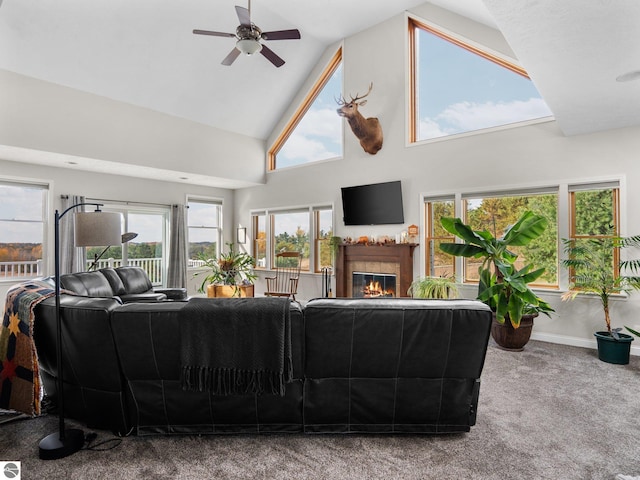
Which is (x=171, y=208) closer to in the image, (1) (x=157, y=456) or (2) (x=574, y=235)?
(1) (x=157, y=456)

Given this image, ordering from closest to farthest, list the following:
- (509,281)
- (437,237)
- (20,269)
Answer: (509,281) < (437,237) < (20,269)

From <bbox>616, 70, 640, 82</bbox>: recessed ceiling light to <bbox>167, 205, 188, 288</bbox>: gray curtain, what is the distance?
7189 mm

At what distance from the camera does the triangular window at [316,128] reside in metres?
7.29

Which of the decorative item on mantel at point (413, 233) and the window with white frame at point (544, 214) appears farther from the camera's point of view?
the decorative item on mantel at point (413, 233)

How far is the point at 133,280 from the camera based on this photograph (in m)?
5.61

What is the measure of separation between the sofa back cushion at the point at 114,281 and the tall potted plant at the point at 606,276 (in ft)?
18.7

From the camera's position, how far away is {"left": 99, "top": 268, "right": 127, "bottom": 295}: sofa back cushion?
17.2 ft

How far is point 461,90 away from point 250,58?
3538 millimetres

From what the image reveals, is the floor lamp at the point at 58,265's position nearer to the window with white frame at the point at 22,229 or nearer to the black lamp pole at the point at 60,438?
the black lamp pole at the point at 60,438

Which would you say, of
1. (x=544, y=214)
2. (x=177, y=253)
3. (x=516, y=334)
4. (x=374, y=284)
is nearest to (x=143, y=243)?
(x=177, y=253)

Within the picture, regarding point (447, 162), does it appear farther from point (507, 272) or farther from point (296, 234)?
point (296, 234)

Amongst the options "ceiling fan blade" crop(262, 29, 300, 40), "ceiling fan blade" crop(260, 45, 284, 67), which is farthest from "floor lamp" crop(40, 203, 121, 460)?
"ceiling fan blade" crop(260, 45, 284, 67)

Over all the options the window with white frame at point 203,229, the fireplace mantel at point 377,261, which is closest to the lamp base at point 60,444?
the fireplace mantel at point 377,261

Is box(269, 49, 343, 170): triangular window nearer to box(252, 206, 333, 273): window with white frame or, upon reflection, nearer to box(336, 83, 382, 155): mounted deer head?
box(336, 83, 382, 155): mounted deer head
